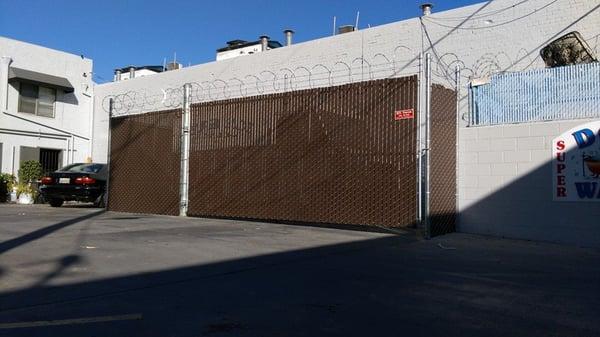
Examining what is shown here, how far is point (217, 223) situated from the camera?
11.9 meters

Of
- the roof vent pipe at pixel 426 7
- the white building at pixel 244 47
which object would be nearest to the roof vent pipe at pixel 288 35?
the white building at pixel 244 47

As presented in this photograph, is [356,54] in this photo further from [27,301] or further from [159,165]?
[27,301]

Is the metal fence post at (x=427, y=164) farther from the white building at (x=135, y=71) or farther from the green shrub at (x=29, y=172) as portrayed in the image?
the white building at (x=135, y=71)

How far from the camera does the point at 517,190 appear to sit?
9.59 meters

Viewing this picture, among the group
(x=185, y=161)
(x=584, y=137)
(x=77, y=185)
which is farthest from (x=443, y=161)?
(x=77, y=185)

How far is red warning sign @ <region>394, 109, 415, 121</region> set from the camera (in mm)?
9984

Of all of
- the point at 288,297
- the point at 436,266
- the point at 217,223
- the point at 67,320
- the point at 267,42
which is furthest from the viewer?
the point at 267,42

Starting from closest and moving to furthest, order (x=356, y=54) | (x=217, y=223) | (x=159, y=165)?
(x=217, y=223) → (x=159, y=165) → (x=356, y=54)

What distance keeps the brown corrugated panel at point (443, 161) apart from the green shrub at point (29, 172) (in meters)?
16.5

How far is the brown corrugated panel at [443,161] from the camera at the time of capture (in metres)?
9.76

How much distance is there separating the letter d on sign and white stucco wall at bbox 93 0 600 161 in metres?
2.67

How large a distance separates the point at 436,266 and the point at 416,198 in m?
2.74

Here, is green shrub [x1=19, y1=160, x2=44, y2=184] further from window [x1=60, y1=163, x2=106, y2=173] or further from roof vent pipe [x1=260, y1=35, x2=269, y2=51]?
roof vent pipe [x1=260, y1=35, x2=269, y2=51]

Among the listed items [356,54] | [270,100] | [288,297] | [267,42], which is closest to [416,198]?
[270,100]
